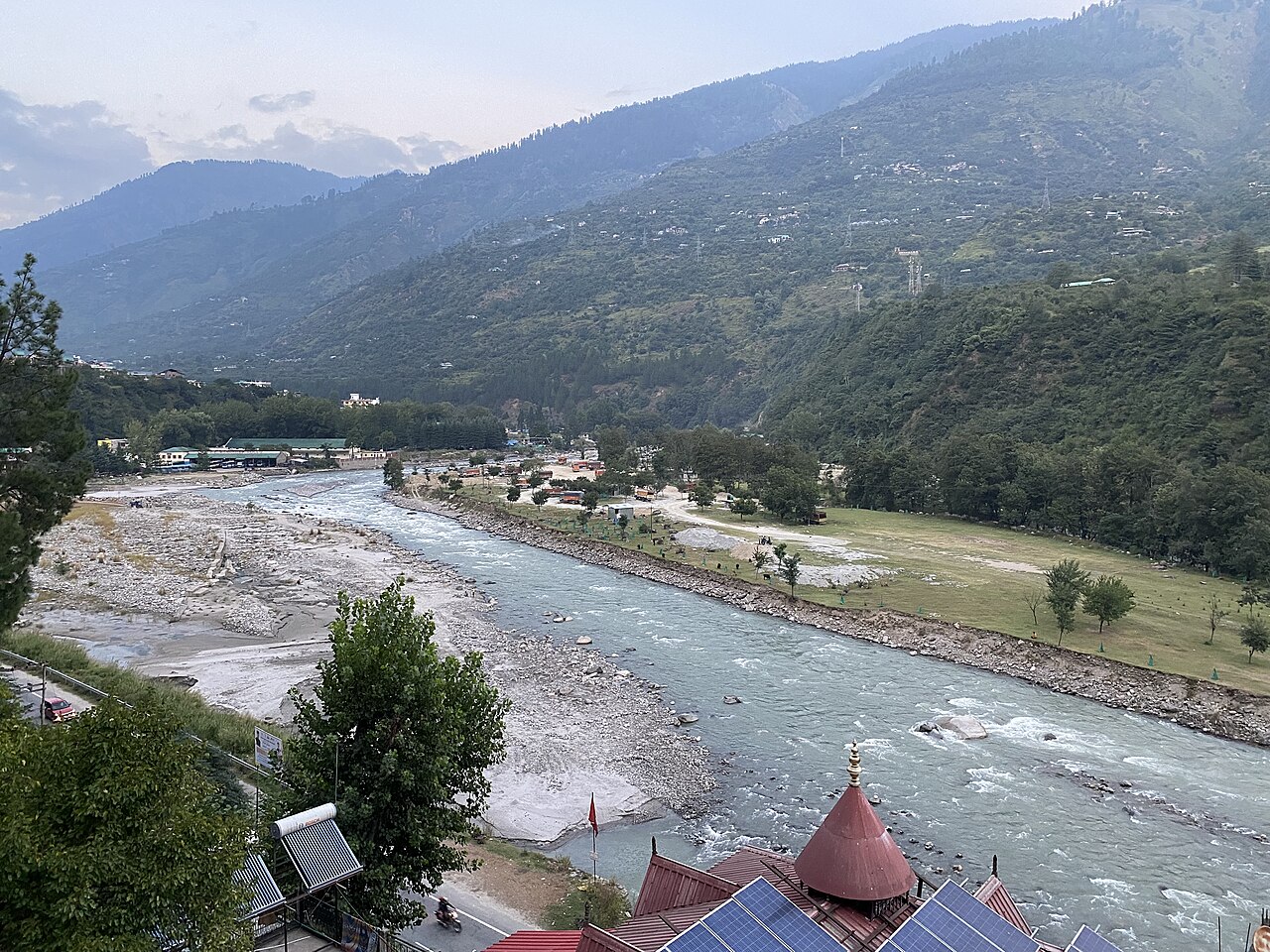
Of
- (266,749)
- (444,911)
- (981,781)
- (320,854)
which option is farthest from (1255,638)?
(266,749)

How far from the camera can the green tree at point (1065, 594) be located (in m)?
34.3

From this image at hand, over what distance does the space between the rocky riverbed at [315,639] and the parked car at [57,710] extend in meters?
6.57

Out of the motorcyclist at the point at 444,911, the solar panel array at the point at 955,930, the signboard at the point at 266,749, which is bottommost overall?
the motorcyclist at the point at 444,911

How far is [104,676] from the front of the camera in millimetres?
25062

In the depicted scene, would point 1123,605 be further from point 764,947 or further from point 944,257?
point 944,257


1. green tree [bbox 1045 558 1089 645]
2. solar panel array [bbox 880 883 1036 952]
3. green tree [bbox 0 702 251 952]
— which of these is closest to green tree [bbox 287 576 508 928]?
green tree [bbox 0 702 251 952]

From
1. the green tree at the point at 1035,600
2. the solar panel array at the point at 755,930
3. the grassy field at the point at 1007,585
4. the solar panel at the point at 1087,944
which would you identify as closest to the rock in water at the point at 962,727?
the grassy field at the point at 1007,585

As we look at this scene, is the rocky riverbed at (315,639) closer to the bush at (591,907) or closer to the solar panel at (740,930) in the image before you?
the bush at (591,907)

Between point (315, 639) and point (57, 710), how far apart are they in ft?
53.7

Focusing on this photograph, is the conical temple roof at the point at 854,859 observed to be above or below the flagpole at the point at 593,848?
above

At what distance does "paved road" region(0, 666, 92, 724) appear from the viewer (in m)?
21.0

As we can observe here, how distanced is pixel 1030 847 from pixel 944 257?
157 metres

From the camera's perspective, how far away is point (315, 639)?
120 ft

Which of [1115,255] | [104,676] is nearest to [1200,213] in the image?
[1115,255]
